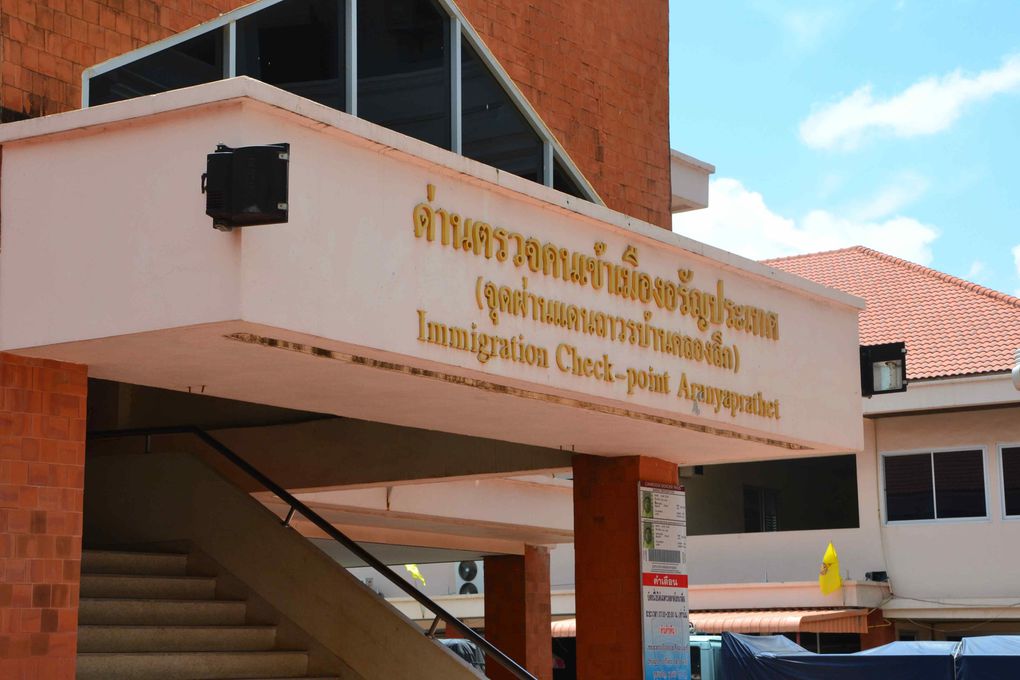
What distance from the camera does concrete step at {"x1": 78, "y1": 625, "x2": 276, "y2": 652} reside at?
10016 mm

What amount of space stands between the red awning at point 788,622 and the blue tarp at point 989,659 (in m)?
8.60

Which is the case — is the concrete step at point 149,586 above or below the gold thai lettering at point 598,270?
below

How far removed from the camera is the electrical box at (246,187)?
6.83m

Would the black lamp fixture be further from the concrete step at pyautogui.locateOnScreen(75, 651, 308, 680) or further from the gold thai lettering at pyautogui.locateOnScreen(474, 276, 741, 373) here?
the concrete step at pyautogui.locateOnScreen(75, 651, 308, 680)

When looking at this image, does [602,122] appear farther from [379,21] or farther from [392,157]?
[392,157]

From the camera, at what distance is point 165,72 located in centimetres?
917

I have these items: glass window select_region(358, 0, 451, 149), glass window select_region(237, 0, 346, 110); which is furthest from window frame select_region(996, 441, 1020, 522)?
glass window select_region(237, 0, 346, 110)

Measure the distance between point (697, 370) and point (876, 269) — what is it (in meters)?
26.5

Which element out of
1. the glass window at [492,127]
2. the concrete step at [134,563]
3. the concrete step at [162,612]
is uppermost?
the glass window at [492,127]

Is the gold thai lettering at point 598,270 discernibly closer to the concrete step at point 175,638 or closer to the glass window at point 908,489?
the concrete step at point 175,638

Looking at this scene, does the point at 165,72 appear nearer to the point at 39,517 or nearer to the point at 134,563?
the point at 39,517

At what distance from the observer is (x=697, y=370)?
10.4 m

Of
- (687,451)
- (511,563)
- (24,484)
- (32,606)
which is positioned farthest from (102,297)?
(511,563)

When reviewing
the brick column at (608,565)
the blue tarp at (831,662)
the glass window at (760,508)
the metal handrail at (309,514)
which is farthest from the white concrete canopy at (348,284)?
the glass window at (760,508)
